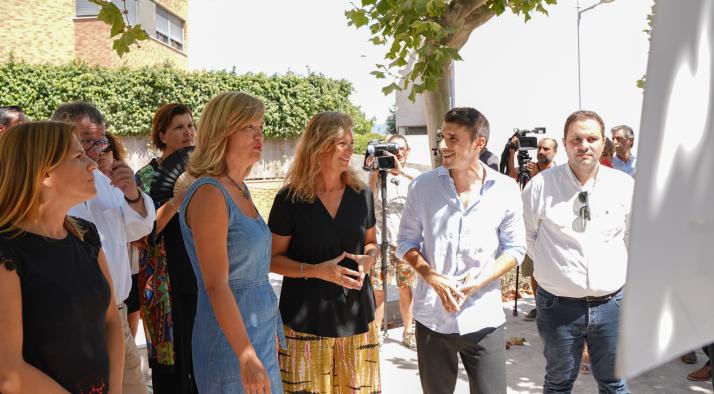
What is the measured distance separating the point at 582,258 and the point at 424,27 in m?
2.17

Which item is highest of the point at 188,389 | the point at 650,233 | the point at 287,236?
the point at 650,233

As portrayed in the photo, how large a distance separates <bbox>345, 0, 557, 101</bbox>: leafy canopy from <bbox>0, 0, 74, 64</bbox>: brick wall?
20649mm

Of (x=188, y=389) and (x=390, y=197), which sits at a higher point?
(x=390, y=197)

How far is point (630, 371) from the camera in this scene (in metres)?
0.54

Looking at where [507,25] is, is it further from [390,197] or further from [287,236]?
[287,236]

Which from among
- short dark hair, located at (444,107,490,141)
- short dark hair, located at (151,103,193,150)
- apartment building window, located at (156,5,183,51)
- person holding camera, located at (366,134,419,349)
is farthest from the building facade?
short dark hair, located at (444,107,490,141)

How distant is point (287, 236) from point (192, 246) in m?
0.83

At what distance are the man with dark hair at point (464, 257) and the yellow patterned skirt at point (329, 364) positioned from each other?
347 millimetres

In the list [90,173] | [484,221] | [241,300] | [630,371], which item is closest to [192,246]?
[241,300]

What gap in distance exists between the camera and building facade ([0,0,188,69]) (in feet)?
72.7

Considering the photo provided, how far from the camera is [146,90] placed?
2061 centimetres

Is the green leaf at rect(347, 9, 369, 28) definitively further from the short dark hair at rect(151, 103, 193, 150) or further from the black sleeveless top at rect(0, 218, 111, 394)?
the black sleeveless top at rect(0, 218, 111, 394)

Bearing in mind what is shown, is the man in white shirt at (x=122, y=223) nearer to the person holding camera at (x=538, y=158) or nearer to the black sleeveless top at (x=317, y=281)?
the black sleeveless top at (x=317, y=281)

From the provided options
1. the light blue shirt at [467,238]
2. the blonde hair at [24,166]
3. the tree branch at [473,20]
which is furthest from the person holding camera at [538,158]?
the blonde hair at [24,166]
